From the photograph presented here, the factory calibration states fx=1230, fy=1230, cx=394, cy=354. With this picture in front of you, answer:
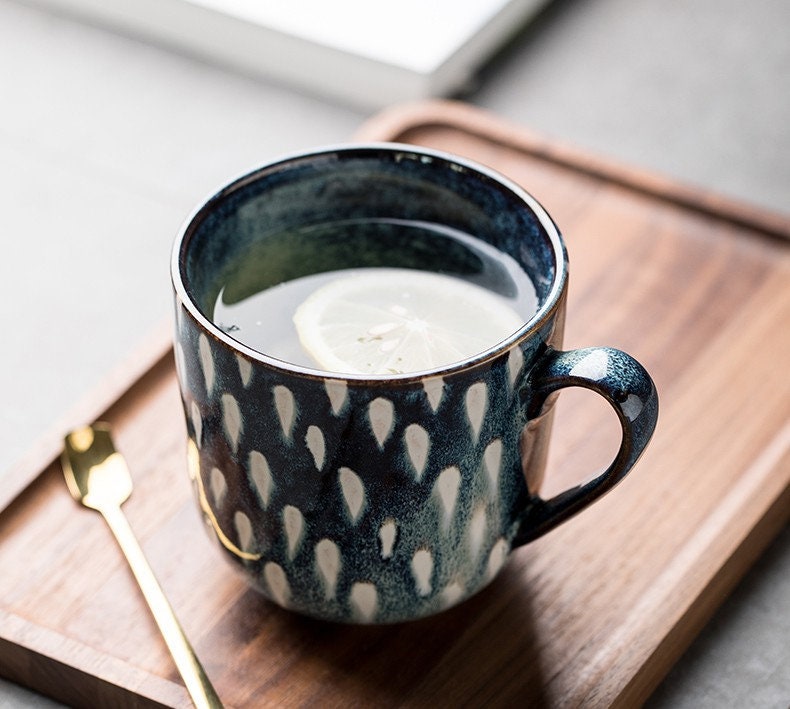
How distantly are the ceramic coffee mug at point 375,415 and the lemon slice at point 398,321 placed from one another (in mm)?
16

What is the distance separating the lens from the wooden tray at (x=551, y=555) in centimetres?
50

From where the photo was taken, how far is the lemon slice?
48 centimetres

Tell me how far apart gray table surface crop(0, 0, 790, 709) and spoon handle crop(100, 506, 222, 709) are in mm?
114

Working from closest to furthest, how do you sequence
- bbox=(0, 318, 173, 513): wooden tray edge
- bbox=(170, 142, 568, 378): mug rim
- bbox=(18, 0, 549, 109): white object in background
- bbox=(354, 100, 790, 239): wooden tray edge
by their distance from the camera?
bbox=(170, 142, 568, 378): mug rim
bbox=(0, 318, 173, 513): wooden tray edge
bbox=(354, 100, 790, 239): wooden tray edge
bbox=(18, 0, 549, 109): white object in background

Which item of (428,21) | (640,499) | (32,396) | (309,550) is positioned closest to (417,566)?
(309,550)

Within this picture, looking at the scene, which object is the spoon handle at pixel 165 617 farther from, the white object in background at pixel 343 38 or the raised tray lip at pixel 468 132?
the white object in background at pixel 343 38

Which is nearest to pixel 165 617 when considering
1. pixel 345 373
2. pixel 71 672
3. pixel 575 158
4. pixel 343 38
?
pixel 71 672

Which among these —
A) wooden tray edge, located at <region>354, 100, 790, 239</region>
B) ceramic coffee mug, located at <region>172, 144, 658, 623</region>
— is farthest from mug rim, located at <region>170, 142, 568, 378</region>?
wooden tray edge, located at <region>354, 100, 790, 239</region>

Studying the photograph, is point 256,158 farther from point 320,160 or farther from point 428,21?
point 320,160

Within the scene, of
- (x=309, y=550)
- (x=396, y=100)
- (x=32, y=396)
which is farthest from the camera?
(x=396, y=100)

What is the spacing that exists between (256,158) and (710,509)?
17.4 inches

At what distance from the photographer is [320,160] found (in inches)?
20.7

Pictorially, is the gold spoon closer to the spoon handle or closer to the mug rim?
the spoon handle

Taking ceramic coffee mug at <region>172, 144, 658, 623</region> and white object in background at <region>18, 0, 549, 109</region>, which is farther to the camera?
white object in background at <region>18, 0, 549, 109</region>
